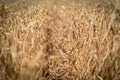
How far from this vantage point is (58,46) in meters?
1.87

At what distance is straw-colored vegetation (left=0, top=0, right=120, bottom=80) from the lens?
1.48 m

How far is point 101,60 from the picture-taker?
1629mm

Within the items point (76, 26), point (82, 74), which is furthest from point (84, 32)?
point (82, 74)

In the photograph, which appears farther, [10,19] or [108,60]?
[10,19]

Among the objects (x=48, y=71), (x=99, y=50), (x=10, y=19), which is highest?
(x=10, y=19)

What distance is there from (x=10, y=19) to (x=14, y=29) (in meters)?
0.26

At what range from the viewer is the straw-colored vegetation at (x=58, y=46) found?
1483 mm

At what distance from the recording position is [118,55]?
1.64 m

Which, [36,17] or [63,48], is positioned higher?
[36,17]

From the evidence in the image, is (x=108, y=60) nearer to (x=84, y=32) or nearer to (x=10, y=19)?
(x=84, y=32)

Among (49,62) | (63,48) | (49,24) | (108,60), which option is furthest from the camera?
(49,24)

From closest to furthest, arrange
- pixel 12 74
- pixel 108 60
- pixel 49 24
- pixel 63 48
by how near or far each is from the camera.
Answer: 1. pixel 12 74
2. pixel 108 60
3. pixel 63 48
4. pixel 49 24

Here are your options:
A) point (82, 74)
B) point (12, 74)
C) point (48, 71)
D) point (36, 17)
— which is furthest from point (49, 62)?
point (36, 17)

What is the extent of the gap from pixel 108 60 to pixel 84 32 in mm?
330
